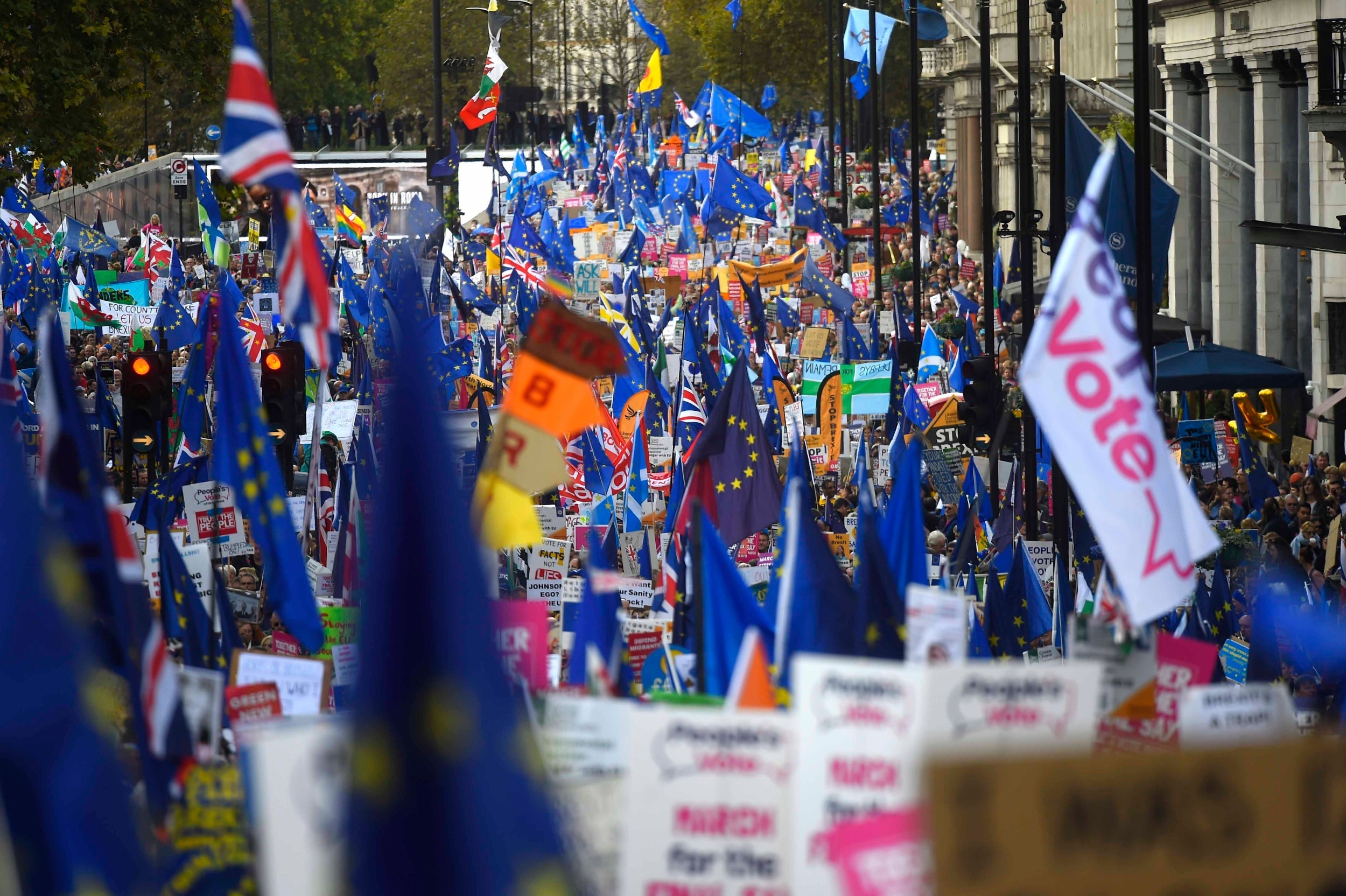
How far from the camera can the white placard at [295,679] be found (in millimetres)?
8734

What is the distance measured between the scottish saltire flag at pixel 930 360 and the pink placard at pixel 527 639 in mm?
16581

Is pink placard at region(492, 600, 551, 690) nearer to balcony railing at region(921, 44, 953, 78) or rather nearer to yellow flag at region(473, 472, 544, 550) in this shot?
yellow flag at region(473, 472, 544, 550)

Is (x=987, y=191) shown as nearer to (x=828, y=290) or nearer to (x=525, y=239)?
(x=828, y=290)

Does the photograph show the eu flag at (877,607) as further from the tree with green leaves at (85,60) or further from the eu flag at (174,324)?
the eu flag at (174,324)

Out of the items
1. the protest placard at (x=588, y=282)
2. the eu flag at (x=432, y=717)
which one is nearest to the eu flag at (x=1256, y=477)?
the eu flag at (x=432, y=717)

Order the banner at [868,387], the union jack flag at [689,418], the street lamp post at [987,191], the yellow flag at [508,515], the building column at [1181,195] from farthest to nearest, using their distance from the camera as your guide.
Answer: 1. the building column at [1181,195]
2. the street lamp post at [987,191]
3. the banner at [868,387]
4. the union jack flag at [689,418]
5. the yellow flag at [508,515]

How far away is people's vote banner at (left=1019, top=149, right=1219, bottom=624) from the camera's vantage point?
23.7 feet

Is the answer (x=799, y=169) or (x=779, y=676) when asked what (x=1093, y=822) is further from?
(x=799, y=169)

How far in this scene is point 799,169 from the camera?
210 ft

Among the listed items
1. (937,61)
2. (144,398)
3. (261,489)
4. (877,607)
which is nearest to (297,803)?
(877,607)

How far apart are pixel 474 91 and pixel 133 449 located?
289 ft

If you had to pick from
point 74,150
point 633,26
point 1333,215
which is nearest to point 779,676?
point 74,150

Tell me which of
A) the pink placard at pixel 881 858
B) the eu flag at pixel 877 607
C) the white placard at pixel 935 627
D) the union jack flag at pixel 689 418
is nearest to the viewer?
the pink placard at pixel 881 858

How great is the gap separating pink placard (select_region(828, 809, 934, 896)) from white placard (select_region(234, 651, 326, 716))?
14.2ft
